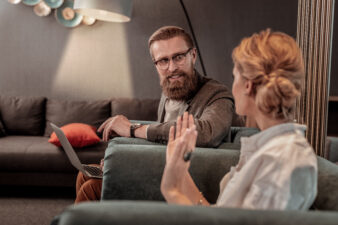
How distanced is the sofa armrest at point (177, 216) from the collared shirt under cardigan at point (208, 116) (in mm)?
942

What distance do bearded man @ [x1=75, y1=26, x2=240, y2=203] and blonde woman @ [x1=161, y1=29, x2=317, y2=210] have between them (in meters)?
0.50

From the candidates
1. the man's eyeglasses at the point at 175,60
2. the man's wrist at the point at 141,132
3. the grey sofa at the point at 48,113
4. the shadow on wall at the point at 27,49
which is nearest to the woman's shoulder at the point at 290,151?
the man's wrist at the point at 141,132

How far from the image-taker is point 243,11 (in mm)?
4176

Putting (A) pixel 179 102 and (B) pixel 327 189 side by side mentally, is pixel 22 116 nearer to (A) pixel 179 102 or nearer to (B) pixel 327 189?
(A) pixel 179 102

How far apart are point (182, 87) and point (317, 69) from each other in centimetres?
73

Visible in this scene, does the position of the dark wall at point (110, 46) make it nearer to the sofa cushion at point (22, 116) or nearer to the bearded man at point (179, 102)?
the sofa cushion at point (22, 116)

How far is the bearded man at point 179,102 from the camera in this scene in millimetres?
1729

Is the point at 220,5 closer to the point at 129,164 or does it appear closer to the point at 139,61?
the point at 139,61

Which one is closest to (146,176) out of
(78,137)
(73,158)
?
(73,158)

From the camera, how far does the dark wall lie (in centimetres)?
418

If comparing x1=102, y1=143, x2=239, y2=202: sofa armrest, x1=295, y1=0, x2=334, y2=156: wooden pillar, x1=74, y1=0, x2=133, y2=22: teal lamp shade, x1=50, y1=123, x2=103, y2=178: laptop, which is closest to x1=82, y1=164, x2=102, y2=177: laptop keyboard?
x1=50, y1=123, x2=103, y2=178: laptop

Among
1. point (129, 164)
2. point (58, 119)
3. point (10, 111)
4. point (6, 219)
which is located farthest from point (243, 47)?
point (10, 111)

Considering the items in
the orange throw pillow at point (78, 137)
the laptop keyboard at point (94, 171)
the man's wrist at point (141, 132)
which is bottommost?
the orange throw pillow at point (78, 137)

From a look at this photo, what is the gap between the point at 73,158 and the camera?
1784 millimetres
